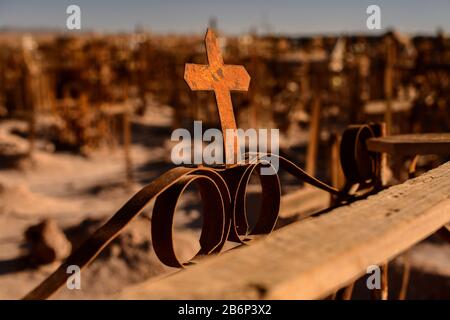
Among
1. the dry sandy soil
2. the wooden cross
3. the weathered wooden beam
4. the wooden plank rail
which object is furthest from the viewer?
the dry sandy soil

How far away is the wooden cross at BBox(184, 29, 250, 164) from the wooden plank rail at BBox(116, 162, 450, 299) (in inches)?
13.1

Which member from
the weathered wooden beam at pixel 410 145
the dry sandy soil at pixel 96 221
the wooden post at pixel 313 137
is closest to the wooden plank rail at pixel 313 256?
the weathered wooden beam at pixel 410 145

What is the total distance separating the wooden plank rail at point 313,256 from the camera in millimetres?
771

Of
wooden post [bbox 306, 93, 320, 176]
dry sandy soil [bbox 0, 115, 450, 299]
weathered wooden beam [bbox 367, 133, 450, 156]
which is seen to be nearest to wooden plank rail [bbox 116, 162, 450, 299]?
weathered wooden beam [bbox 367, 133, 450, 156]

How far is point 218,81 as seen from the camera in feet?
4.96

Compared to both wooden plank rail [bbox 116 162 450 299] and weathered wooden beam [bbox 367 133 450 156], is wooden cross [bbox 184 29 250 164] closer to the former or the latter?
wooden plank rail [bbox 116 162 450 299]

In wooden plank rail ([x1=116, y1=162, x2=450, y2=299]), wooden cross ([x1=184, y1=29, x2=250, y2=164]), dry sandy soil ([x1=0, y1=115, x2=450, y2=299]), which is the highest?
wooden cross ([x1=184, y1=29, x2=250, y2=164])

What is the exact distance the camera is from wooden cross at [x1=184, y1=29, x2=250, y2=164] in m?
1.38

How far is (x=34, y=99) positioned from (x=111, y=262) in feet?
38.0

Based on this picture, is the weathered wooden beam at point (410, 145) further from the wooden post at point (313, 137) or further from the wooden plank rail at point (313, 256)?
the wooden post at point (313, 137)

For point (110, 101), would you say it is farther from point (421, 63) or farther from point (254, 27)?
point (421, 63)

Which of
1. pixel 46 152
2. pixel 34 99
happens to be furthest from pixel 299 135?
pixel 34 99
